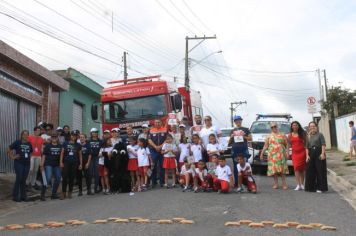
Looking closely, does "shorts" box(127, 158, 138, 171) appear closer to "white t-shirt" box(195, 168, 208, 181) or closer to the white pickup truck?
"white t-shirt" box(195, 168, 208, 181)

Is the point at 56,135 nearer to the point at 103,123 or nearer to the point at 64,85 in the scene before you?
the point at 103,123

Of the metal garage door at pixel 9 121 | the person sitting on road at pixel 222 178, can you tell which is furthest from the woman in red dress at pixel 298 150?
the metal garage door at pixel 9 121

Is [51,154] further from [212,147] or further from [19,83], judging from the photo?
[19,83]

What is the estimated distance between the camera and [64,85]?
20.2 meters

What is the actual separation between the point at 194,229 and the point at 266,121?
35.3 feet

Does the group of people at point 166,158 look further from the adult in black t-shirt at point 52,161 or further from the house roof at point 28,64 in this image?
the house roof at point 28,64

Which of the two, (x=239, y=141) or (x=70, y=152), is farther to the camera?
(x=70, y=152)

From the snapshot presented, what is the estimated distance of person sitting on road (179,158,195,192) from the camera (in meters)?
11.1

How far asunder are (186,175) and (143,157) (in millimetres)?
1325

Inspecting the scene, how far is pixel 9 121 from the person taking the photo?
50.7 ft

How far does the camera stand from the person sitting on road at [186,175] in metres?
11.1

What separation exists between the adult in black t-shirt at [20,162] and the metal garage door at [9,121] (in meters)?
4.29

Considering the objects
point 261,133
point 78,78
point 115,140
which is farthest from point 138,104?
point 78,78

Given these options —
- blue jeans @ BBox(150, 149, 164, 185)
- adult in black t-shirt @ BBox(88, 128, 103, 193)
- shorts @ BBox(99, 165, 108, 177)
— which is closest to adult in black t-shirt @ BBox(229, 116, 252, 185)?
blue jeans @ BBox(150, 149, 164, 185)
